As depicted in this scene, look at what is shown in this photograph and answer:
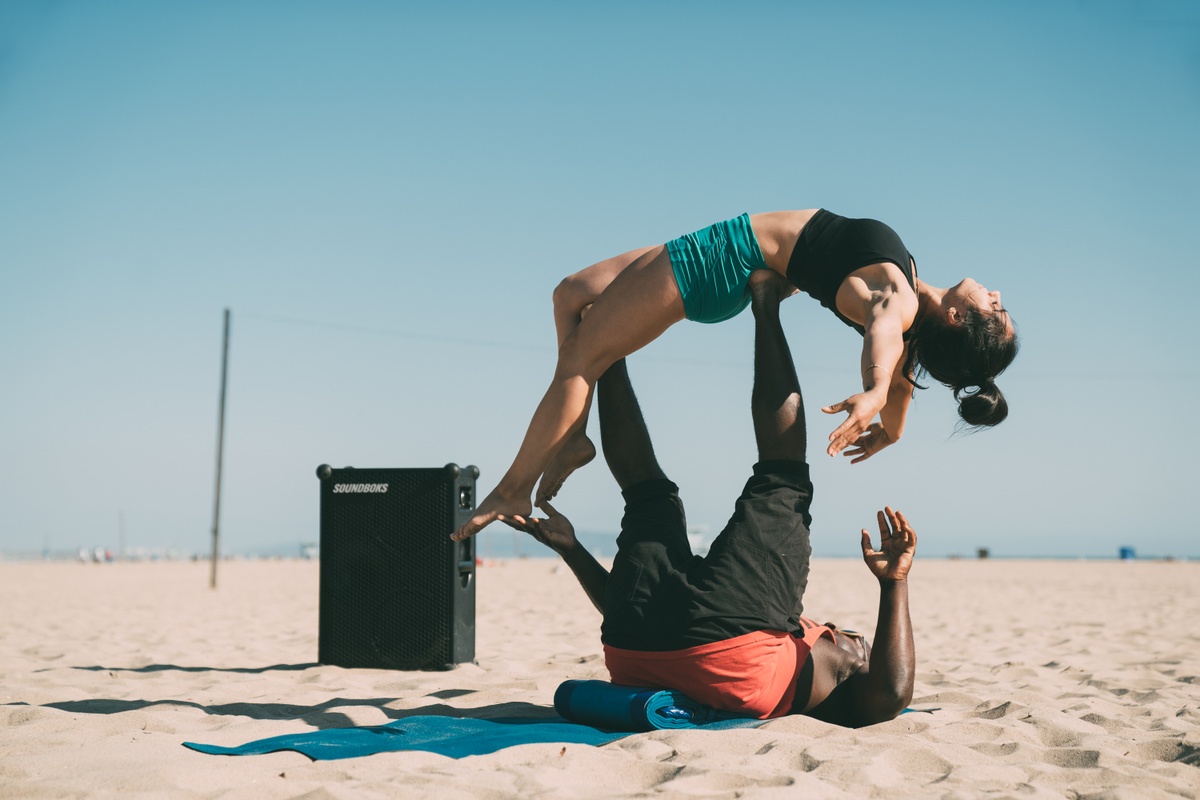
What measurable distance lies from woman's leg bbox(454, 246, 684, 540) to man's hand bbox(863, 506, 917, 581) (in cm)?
93

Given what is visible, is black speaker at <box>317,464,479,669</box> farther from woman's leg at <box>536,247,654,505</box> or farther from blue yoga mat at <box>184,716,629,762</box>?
blue yoga mat at <box>184,716,629,762</box>

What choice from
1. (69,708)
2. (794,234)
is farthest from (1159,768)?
(69,708)

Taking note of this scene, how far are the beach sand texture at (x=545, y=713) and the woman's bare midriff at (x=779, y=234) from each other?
1425 mm

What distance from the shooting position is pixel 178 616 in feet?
27.9

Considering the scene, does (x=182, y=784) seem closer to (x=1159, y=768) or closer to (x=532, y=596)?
(x=1159, y=768)

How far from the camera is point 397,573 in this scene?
4934 mm

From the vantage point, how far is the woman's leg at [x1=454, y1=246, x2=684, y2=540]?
3.14 metres

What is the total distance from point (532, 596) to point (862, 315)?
9222 mm

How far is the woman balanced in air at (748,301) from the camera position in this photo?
3.04 m

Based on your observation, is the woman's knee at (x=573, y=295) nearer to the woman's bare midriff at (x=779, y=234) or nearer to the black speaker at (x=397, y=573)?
the woman's bare midriff at (x=779, y=234)

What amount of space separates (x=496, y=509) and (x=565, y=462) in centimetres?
33

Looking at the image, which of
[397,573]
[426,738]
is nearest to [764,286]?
[426,738]

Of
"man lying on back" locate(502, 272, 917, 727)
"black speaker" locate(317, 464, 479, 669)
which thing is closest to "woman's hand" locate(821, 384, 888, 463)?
"man lying on back" locate(502, 272, 917, 727)

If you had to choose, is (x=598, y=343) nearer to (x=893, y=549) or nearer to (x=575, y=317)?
(x=575, y=317)
